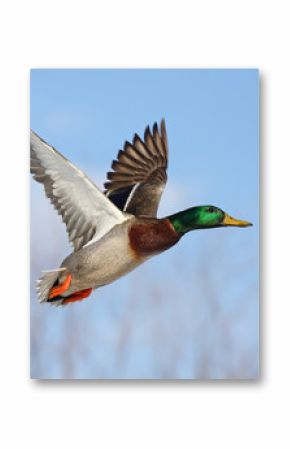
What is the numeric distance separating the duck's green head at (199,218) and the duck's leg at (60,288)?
0.54 m

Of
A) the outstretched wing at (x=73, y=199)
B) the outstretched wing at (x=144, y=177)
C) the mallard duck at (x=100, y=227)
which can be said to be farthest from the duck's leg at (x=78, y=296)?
the outstretched wing at (x=144, y=177)

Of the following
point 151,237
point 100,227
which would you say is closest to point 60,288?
point 100,227

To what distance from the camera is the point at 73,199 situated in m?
3.96

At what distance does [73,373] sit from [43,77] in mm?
1342

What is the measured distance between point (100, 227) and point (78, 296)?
0.33m

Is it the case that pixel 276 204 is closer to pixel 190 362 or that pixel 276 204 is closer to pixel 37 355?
pixel 190 362

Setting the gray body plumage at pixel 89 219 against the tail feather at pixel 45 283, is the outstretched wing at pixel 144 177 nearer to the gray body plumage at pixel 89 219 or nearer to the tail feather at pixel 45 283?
the gray body plumage at pixel 89 219

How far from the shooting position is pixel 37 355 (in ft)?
12.9

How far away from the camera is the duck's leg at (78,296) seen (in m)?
3.97

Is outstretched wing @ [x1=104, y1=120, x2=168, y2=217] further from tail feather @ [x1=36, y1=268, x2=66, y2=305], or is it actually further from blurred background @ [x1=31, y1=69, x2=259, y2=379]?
tail feather @ [x1=36, y1=268, x2=66, y2=305]

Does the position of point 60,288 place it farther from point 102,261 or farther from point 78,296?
point 102,261

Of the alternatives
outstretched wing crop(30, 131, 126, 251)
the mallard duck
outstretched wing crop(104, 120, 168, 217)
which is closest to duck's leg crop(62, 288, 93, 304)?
the mallard duck
